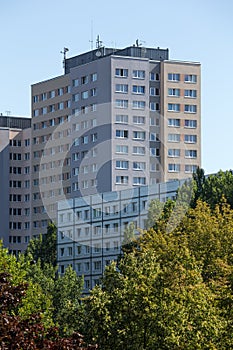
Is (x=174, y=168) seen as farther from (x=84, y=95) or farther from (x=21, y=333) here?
(x=21, y=333)

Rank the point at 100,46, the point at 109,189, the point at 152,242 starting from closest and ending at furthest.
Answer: the point at 152,242
the point at 109,189
the point at 100,46

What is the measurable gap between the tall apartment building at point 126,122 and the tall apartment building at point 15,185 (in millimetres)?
11383

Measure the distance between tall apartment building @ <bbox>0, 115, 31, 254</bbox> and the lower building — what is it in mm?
48427

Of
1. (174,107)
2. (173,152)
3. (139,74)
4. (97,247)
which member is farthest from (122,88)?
(97,247)

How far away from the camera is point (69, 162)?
180250 mm

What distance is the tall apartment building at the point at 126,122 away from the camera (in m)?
170

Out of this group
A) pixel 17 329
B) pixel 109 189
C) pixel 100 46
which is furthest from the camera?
pixel 100 46

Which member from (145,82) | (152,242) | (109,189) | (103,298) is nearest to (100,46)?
(145,82)

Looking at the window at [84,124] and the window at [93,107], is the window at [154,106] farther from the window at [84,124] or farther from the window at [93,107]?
the window at [84,124]

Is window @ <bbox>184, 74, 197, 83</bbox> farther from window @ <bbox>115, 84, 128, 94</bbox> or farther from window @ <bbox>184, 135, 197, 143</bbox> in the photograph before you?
window @ <bbox>115, 84, 128, 94</bbox>

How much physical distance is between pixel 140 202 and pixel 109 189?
117ft

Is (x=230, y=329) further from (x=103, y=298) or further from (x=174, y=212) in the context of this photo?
(x=174, y=212)

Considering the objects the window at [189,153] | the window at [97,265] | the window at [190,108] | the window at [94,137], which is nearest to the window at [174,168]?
the window at [189,153]

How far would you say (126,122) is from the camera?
172m
